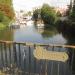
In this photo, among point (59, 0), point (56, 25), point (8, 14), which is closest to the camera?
point (8, 14)

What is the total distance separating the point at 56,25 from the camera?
116 ft

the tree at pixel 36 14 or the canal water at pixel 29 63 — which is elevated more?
the canal water at pixel 29 63

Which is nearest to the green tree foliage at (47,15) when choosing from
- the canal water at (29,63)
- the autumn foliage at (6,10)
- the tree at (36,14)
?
the tree at (36,14)

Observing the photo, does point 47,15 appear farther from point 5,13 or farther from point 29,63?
point 29,63

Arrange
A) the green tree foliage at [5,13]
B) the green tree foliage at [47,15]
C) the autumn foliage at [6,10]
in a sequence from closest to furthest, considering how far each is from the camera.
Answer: the green tree foliage at [5,13] → the autumn foliage at [6,10] → the green tree foliage at [47,15]

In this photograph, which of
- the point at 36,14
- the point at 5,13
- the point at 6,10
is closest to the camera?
the point at 6,10

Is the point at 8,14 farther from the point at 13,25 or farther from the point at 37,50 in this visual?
the point at 37,50

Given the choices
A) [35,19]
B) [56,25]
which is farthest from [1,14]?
[35,19]

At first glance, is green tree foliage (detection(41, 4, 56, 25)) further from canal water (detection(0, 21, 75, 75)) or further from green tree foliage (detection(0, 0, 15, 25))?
canal water (detection(0, 21, 75, 75))

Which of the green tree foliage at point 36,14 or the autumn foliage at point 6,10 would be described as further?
the green tree foliage at point 36,14

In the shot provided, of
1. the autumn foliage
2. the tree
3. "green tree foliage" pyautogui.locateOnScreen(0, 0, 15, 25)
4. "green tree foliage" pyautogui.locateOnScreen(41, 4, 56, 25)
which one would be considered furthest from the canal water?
the tree

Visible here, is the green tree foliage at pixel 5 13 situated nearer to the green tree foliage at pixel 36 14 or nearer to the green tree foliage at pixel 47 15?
the green tree foliage at pixel 47 15

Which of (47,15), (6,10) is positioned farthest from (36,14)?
(6,10)

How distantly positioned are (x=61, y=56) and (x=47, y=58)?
24cm
